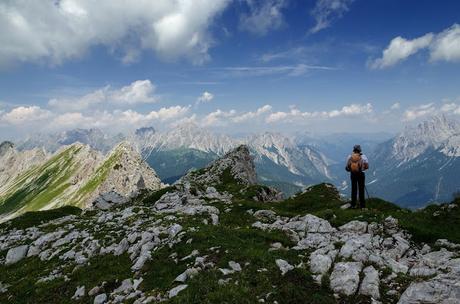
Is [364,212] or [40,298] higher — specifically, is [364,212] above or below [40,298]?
above

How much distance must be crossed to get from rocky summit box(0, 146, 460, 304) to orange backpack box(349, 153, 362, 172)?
4.08 m

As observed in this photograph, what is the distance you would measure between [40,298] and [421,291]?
71.3 feet

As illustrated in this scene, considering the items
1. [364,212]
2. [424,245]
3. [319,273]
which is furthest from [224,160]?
[319,273]

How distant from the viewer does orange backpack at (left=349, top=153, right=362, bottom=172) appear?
3406cm

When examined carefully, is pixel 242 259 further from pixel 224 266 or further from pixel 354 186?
pixel 354 186

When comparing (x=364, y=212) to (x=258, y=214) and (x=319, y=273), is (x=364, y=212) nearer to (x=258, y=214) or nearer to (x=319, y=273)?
(x=258, y=214)

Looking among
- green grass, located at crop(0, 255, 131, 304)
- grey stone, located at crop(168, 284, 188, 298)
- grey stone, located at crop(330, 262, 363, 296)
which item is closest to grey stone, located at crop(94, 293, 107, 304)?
green grass, located at crop(0, 255, 131, 304)

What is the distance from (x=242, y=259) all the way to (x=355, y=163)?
18081 mm

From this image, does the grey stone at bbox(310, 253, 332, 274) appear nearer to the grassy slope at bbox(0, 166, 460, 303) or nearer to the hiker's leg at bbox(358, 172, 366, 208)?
the grassy slope at bbox(0, 166, 460, 303)

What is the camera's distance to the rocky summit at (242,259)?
17344 mm

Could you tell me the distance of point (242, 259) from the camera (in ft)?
68.7

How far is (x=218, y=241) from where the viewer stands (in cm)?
2412

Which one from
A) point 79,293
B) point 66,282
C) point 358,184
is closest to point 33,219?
point 66,282

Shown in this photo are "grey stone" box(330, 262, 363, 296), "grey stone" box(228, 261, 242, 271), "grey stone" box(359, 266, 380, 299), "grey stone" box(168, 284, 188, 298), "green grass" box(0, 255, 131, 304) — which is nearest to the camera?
"grey stone" box(359, 266, 380, 299)
